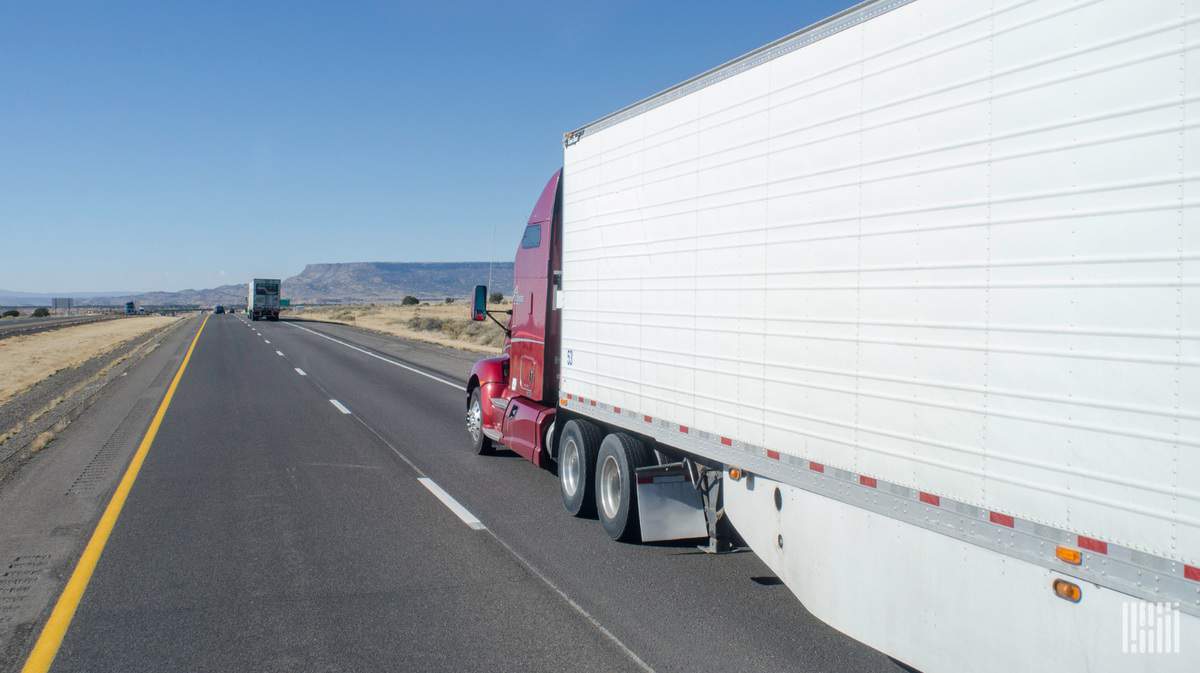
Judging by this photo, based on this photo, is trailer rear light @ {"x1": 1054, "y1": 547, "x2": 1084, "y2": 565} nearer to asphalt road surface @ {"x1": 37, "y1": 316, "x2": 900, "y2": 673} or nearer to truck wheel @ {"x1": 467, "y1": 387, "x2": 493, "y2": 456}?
asphalt road surface @ {"x1": 37, "y1": 316, "x2": 900, "y2": 673}

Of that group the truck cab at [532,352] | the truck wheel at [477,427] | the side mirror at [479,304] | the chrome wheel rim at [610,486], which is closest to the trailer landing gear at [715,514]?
the chrome wheel rim at [610,486]

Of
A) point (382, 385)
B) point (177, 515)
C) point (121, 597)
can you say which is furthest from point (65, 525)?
point (382, 385)

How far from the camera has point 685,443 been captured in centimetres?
659

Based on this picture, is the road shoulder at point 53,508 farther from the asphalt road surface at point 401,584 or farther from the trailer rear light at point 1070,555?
the trailer rear light at point 1070,555

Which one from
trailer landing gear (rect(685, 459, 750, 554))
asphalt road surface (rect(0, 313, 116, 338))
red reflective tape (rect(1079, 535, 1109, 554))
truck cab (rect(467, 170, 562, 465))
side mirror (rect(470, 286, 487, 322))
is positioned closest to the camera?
red reflective tape (rect(1079, 535, 1109, 554))

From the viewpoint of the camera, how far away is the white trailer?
130 inches

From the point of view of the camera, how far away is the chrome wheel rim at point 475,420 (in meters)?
11.7

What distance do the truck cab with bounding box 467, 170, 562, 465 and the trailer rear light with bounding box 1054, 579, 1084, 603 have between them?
628 cm

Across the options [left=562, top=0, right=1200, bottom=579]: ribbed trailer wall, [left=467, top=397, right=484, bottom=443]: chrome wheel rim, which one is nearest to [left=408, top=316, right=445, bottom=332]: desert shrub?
[left=467, top=397, right=484, bottom=443]: chrome wheel rim

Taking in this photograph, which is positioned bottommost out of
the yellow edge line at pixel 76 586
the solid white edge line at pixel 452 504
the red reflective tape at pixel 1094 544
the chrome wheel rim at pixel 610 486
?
the yellow edge line at pixel 76 586

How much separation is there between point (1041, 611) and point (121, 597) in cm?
567

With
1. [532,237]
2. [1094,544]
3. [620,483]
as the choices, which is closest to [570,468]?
[620,483]

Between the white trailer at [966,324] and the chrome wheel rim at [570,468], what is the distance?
2218 millimetres

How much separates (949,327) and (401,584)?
425cm
